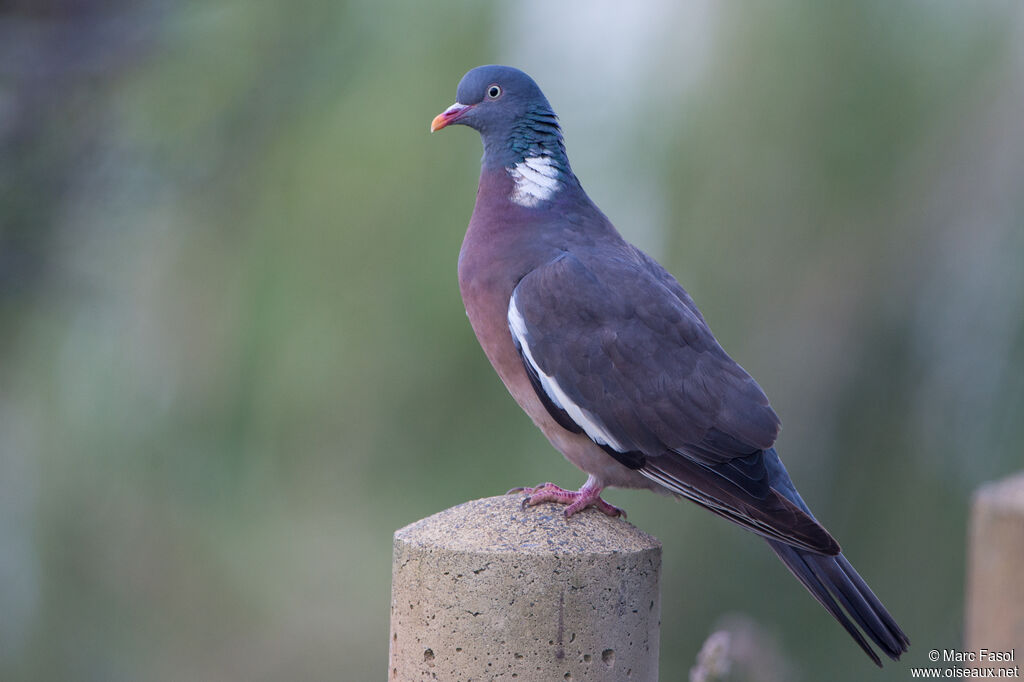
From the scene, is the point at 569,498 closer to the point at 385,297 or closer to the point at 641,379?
the point at 641,379

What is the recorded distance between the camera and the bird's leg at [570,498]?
234 centimetres

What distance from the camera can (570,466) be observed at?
508 cm

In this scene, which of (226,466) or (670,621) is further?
(226,466)

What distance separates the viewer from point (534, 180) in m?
3.06

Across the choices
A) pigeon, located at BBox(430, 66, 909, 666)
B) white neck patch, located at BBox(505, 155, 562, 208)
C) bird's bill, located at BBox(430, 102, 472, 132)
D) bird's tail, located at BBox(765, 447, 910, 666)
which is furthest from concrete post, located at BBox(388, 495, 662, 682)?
bird's bill, located at BBox(430, 102, 472, 132)

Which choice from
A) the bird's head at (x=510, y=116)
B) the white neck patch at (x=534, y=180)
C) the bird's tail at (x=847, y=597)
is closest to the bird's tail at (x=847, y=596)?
the bird's tail at (x=847, y=597)

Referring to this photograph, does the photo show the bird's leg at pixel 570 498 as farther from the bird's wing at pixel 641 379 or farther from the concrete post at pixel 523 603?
the concrete post at pixel 523 603

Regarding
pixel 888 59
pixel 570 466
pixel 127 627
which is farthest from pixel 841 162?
pixel 127 627

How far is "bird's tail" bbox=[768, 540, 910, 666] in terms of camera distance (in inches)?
89.5

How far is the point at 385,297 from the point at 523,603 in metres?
3.93

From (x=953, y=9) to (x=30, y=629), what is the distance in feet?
19.1

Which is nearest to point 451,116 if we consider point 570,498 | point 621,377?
point 621,377

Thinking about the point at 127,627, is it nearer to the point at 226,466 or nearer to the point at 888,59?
A: the point at 226,466

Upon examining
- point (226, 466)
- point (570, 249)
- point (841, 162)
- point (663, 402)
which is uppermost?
point (841, 162)
